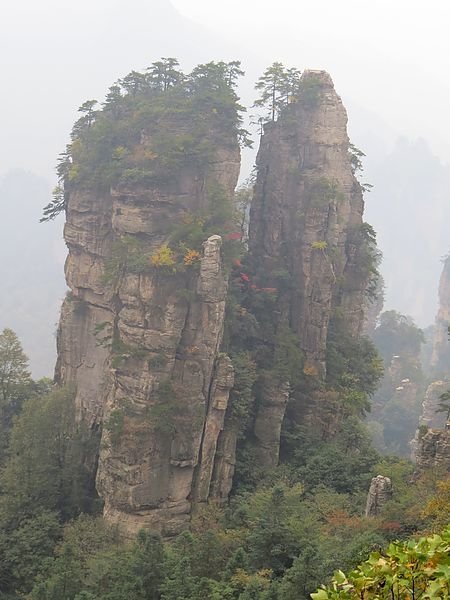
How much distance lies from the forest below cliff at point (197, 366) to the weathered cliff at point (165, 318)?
0.07 meters

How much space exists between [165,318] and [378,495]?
8925 mm

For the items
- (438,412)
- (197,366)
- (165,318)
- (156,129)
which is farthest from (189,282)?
(438,412)

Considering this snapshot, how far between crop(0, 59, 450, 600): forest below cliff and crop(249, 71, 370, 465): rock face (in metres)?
0.08

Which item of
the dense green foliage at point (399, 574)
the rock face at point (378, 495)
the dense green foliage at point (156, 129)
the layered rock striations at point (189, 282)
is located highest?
the dense green foliage at point (156, 129)

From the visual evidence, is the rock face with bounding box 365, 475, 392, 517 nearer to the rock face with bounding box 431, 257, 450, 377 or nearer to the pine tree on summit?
the pine tree on summit

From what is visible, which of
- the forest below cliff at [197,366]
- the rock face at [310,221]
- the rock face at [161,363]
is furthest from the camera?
the rock face at [310,221]

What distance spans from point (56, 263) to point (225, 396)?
8231 cm

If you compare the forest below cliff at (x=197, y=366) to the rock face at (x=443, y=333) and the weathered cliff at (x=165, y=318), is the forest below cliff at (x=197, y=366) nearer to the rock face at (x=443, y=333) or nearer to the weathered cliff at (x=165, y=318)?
the weathered cliff at (x=165, y=318)

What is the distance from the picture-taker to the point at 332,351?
27359 millimetres

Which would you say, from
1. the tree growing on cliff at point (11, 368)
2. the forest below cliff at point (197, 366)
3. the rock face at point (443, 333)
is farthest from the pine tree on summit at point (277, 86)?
the rock face at point (443, 333)

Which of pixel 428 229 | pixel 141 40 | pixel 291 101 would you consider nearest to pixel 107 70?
pixel 141 40

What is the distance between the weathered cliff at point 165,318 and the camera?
21.8 metres

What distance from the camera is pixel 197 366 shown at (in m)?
22.4

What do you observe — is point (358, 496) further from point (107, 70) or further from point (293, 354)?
point (107, 70)
